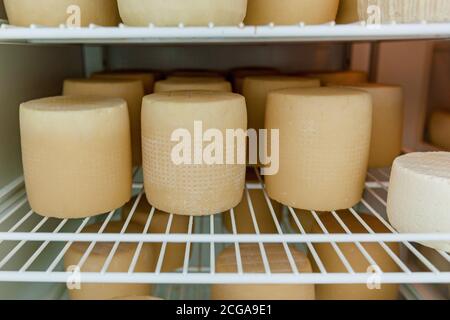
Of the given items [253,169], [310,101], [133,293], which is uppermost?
[310,101]

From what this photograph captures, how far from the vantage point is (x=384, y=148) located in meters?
1.11

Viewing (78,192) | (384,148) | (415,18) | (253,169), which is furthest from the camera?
(253,169)

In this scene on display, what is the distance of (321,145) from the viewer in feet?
2.80

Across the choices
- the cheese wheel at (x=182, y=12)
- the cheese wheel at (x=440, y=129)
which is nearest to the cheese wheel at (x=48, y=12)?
the cheese wheel at (x=182, y=12)

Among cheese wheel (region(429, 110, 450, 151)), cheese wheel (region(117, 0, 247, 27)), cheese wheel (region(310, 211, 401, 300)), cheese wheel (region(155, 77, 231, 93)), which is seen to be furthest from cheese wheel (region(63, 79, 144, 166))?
cheese wheel (region(429, 110, 450, 151))

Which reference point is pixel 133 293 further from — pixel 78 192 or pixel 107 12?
pixel 107 12

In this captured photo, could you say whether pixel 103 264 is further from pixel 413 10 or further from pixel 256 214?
pixel 413 10

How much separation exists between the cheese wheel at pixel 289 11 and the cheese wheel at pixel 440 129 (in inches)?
22.6

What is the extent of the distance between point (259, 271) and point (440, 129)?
0.72 metres

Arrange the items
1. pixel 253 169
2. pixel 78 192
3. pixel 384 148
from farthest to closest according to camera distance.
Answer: pixel 253 169 → pixel 384 148 → pixel 78 192

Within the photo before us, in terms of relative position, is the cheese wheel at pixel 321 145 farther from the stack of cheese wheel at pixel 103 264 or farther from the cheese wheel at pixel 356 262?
the stack of cheese wheel at pixel 103 264

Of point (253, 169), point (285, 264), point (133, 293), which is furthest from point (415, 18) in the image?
point (133, 293)

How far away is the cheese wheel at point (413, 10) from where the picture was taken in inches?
27.9
